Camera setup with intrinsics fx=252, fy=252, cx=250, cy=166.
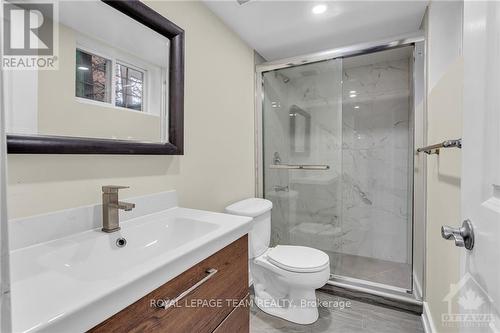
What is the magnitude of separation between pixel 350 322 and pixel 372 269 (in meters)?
0.85

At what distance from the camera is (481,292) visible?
0.48 metres

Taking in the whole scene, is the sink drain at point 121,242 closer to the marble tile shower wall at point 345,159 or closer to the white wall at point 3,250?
the white wall at point 3,250

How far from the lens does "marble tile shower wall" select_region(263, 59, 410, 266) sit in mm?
2377

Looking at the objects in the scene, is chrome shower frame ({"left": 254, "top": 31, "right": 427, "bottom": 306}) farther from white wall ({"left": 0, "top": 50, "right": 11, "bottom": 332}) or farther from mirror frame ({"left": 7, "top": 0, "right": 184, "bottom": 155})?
white wall ({"left": 0, "top": 50, "right": 11, "bottom": 332})

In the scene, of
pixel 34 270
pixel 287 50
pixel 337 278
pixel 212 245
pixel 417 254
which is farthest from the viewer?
pixel 287 50

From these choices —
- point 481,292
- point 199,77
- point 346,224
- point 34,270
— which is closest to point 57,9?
point 199,77

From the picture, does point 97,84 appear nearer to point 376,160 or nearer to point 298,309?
point 298,309

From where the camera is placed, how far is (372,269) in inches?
95.1

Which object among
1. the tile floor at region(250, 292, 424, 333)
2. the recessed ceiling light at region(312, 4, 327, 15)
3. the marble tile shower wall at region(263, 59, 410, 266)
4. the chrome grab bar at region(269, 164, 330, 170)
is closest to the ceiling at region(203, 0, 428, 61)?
the recessed ceiling light at region(312, 4, 327, 15)

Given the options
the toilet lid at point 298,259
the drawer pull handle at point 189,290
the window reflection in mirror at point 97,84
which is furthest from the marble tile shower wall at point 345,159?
the drawer pull handle at point 189,290

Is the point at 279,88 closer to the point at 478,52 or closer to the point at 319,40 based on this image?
the point at 319,40

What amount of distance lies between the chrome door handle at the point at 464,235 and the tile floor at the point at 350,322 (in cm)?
140

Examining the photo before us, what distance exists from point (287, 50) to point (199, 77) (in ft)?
3.60

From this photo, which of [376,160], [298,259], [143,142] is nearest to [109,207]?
[143,142]
